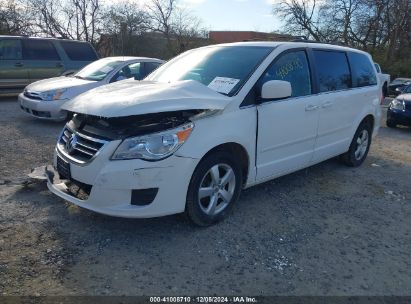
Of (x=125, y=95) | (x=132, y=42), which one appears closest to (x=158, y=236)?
(x=125, y=95)

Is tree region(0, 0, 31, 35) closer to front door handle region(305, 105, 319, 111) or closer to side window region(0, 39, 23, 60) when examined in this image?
side window region(0, 39, 23, 60)

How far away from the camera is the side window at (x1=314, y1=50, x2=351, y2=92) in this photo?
16.4 feet

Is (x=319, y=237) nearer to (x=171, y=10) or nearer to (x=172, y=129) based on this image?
(x=172, y=129)

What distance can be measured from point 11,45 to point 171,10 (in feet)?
Result: 89.4

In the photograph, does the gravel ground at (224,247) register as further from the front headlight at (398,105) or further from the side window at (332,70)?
the front headlight at (398,105)

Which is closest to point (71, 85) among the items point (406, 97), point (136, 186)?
point (136, 186)

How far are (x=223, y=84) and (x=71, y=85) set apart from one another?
539cm

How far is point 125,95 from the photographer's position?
3547 mm

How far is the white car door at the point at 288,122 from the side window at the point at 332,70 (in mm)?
294

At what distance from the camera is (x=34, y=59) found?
1166cm

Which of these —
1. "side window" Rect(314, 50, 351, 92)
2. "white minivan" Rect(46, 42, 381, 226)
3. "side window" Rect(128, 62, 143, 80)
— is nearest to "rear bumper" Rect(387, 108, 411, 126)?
"side window" Rect(314, 50, 351, 92)

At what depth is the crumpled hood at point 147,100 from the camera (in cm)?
327

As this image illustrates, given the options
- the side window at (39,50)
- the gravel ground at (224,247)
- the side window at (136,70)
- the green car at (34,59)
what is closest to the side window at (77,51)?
the green car at (34,59)

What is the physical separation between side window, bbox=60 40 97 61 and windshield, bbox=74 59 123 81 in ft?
9.88
